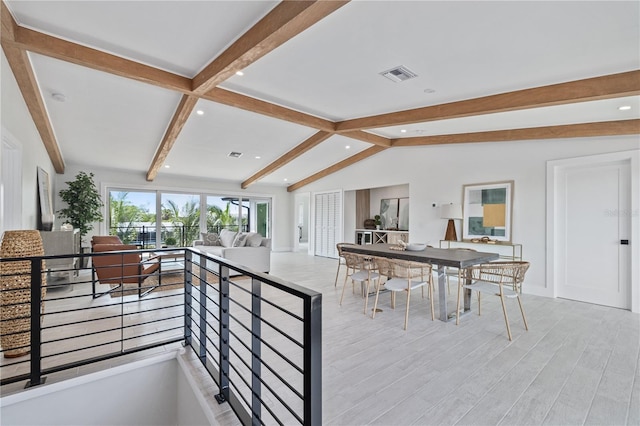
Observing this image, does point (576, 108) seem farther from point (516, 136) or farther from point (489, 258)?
point (489, 258)

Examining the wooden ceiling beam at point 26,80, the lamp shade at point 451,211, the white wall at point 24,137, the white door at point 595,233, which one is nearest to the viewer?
the wooden ceiling beam at point 26,80

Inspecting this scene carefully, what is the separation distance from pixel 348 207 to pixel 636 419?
7.21m

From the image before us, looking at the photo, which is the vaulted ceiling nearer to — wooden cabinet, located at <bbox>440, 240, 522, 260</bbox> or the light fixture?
the light fixture

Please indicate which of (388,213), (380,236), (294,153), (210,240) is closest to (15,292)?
(210,240)

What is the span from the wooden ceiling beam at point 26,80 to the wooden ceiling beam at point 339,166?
602cm

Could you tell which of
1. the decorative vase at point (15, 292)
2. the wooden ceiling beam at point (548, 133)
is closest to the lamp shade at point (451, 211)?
the wooden ceiling beam at point (548, 133)

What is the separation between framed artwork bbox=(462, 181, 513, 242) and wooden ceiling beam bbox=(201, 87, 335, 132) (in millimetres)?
2981

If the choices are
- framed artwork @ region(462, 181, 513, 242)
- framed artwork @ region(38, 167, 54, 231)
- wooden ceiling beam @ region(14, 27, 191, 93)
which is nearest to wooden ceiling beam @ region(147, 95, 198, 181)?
wooden ceiling beam @ region(14, 27, 191, 93)

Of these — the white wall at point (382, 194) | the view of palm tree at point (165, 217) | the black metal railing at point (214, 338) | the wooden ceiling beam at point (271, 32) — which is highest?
the wooden ceiling beam at point (271, 32)

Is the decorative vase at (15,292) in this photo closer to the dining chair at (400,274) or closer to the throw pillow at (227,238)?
the dining chair at (400,274)

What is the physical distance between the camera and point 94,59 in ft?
10.1

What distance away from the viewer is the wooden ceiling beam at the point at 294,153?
6.04 m

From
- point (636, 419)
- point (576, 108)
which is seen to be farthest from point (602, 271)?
point (636, 419)

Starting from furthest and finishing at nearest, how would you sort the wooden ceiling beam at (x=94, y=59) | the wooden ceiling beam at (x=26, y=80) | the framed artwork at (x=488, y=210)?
the framed artwork at (x=488, y=210), the wooden ceiling beam at (x=94, y=59), the wooden ceiling beam at (x=26, y=80)
